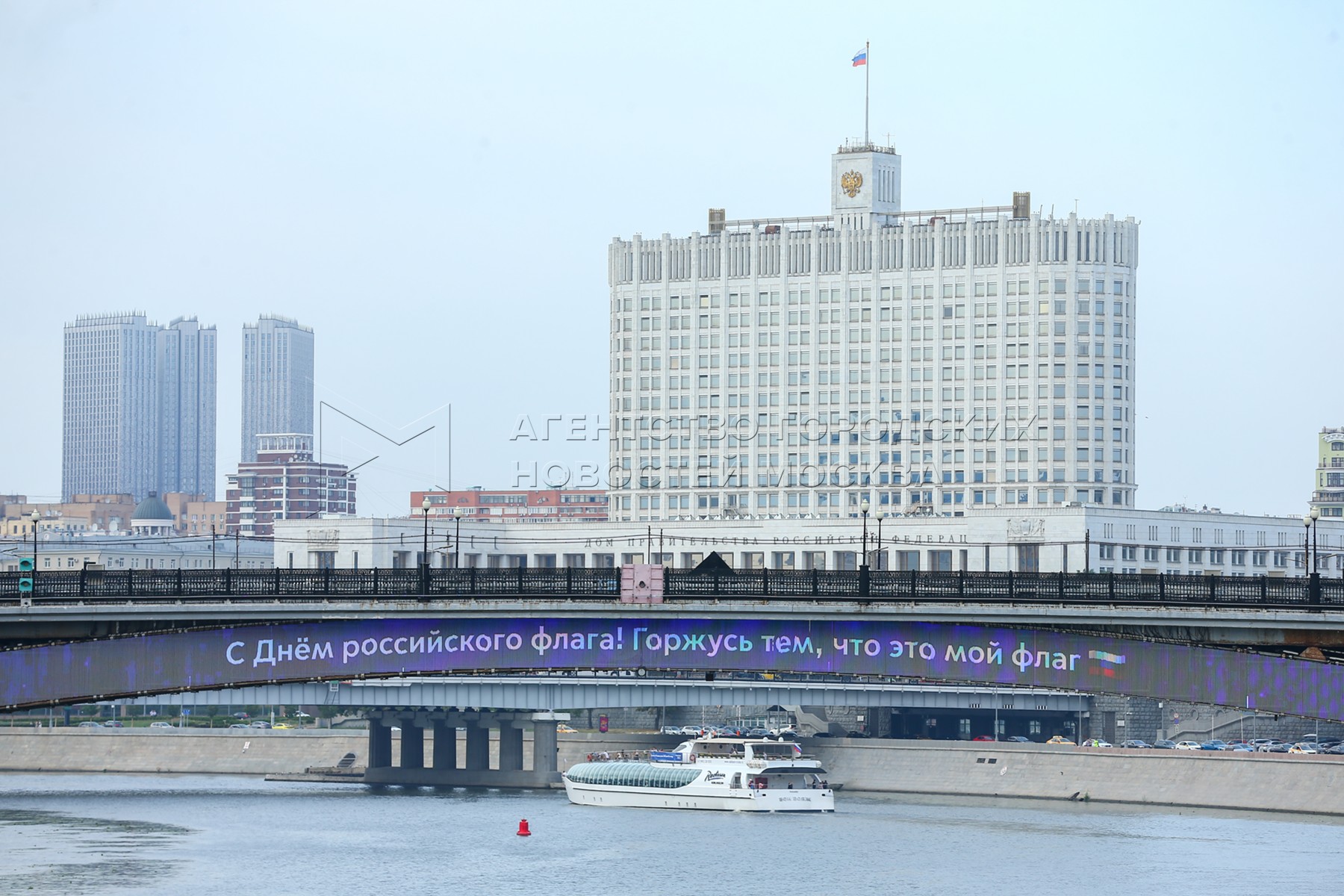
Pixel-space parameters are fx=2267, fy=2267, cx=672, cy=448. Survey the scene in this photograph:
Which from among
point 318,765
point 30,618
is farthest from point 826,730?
point 30,618

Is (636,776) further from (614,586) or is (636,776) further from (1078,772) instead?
(614,586)

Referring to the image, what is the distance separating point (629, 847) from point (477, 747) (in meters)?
A: 58.3

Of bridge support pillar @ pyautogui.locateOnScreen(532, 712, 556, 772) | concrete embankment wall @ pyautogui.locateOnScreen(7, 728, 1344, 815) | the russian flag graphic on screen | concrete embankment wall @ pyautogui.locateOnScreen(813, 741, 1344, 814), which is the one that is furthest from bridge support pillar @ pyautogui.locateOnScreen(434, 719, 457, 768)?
the russian flag graphic on screen

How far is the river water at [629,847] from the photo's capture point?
93250 mm

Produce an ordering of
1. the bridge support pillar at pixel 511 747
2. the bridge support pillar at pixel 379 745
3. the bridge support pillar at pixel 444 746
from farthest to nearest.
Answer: the bridge support pillar at pixel 379 745
the bridge support pillar at pixel 444 746
the bridge support pillar at pixel 511 747

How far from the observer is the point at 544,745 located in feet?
531

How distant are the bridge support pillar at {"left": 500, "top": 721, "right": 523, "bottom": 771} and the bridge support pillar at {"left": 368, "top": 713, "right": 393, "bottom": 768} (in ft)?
27.9

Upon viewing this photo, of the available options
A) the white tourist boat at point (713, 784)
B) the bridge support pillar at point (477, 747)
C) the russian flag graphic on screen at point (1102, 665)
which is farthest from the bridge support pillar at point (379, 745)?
the russian flag graphic on screen at point (1102, 665)

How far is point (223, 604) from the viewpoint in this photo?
9269cm

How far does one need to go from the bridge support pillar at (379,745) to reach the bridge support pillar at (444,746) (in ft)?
12.0

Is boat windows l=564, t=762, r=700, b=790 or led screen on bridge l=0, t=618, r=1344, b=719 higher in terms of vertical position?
led screen on bridge l=0, t=618, r=1344, b=719

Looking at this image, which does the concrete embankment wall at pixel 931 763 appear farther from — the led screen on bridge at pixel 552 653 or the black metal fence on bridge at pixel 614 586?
the led screen on bridge at pixel 552 653

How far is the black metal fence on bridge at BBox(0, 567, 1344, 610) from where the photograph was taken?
90.3m

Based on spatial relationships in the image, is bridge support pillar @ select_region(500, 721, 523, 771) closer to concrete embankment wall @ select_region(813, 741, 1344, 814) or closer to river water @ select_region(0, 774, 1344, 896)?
river water @ select_region(0, 774, 1344, 896)
